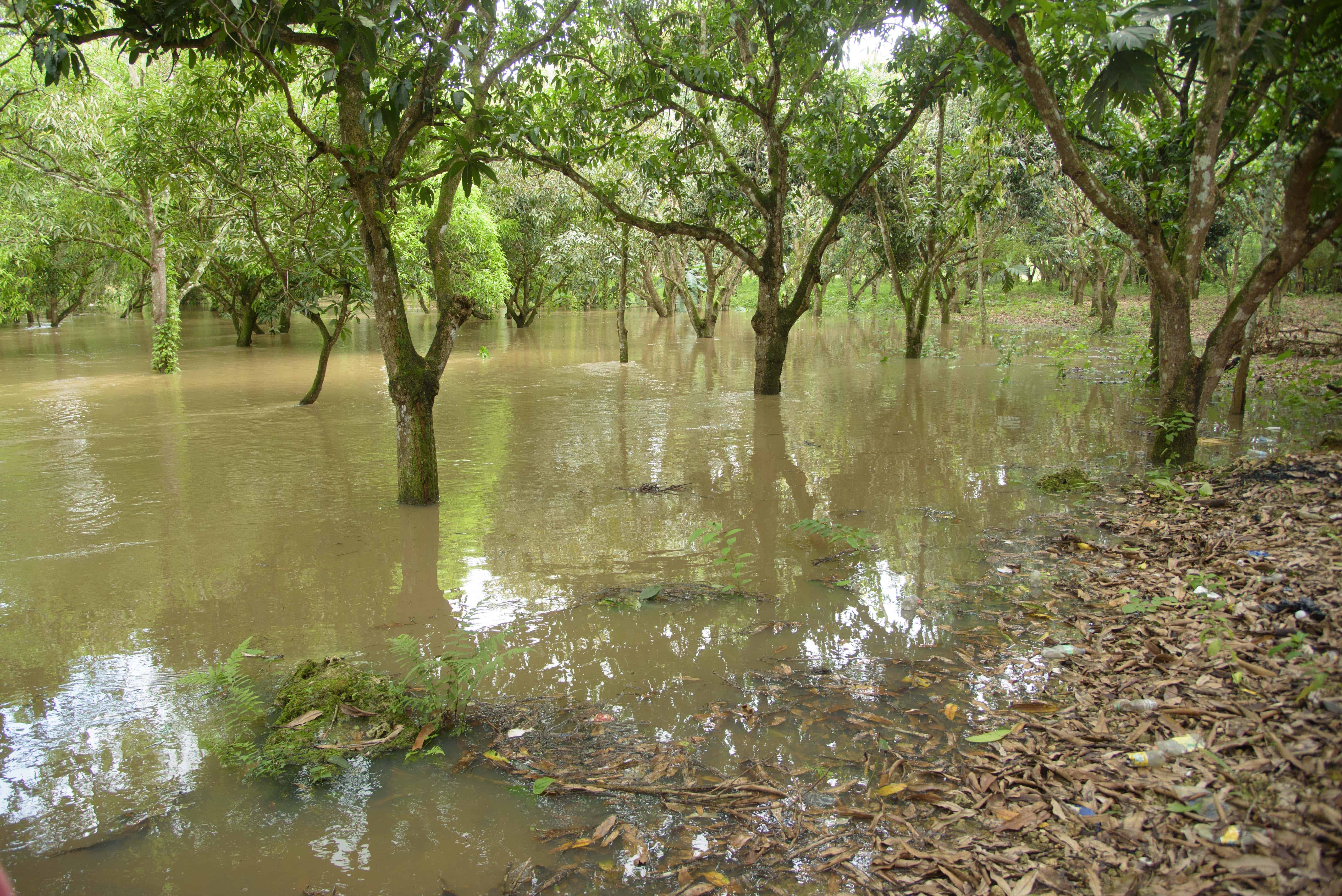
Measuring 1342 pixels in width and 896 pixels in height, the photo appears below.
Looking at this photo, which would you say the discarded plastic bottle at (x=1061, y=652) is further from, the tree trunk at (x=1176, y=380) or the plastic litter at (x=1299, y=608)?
the tree trunk at (x=1176, y=380)

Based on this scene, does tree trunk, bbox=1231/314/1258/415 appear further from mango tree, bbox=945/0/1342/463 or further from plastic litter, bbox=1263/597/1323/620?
plastic litter, bbox=1263/597/1323/620

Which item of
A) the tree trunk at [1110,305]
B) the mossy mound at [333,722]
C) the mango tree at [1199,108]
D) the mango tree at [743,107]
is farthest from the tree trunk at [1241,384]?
the tree trunk at [1110,305]

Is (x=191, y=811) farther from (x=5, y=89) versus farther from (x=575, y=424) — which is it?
(x=5, y=89)

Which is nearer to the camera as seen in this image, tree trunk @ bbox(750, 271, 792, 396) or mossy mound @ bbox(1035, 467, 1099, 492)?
mossy mound @ bbox(1035, 467, 1099, 492)

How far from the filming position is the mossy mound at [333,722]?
348cm

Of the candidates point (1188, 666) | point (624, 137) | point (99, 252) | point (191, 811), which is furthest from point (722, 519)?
point (99, 252)

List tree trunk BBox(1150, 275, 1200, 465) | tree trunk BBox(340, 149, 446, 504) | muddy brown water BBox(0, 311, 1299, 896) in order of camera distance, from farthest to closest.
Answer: tree trunk BBox(1150, 275, 1200, 465)
tree trunk BBox(340, 149, 446, 504)
muddy brown water BBox(0, 311, 1299, 896)

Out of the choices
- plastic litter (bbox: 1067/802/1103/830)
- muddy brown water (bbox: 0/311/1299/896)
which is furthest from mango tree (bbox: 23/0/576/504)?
plastic litter (bbox: 1067/802/1103/830)

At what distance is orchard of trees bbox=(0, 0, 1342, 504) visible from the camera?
20.3 ft

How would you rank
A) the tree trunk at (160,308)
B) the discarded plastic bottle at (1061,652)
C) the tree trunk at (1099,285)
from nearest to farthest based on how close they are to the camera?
1. the discarded plastic bottle at (1061,652)
2. the tree trunk at (160,308)
3. the tree trunk at (1099,285)

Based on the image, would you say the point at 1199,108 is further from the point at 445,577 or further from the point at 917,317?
the point at 917,317

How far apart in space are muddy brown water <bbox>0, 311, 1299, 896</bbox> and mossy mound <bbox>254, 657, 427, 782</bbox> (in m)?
0.13

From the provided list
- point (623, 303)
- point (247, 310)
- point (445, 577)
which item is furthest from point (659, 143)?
point (247, 310)

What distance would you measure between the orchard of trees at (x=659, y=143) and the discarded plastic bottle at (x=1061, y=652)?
108 inches
